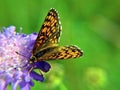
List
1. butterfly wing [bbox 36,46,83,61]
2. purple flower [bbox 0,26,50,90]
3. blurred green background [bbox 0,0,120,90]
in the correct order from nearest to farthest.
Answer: butterfly wing [bbox 36,46,83,61] → purple flower [bbox 0,26,50,90] → blurred green background [bbox 0,0,120,90]

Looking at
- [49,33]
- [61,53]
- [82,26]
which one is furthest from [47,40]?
[82,26]

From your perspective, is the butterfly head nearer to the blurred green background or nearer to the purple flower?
the purple flower

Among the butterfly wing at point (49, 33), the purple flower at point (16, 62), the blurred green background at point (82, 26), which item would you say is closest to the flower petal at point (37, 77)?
the purple flower at point (16, 62)

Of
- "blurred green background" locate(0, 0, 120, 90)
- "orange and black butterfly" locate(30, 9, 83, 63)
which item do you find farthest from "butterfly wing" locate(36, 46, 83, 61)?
"blurred green background" locate(0, 0, 120, 90)

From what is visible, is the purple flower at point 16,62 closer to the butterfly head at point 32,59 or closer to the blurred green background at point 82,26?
the butterfly head at point 32,59

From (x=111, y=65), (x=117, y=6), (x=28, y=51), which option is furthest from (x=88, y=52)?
(x=28, y=51)

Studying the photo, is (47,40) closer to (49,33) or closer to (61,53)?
(49,33)
